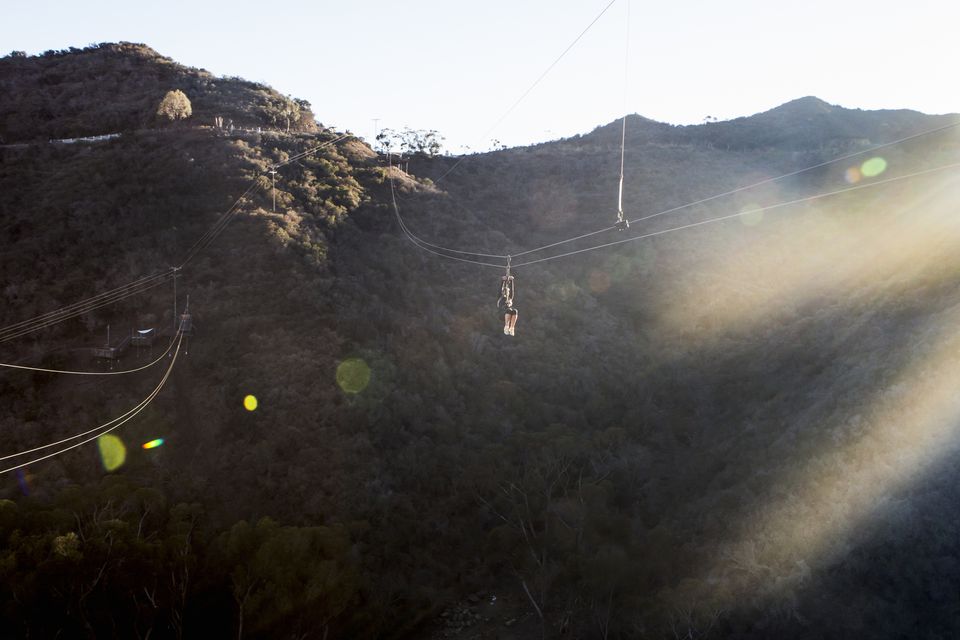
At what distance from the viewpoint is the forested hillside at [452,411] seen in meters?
21.1

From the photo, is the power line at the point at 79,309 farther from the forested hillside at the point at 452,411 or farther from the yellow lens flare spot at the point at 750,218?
the yellow lens flare spot at the point at 750,218

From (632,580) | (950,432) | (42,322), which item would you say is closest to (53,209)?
(42,322)

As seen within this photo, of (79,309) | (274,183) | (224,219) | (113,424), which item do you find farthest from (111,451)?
(274,183)

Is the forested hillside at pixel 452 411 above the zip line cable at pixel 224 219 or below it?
below

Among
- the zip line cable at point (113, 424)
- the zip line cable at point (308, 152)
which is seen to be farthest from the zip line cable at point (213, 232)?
the zip line cable at point (113, 424)

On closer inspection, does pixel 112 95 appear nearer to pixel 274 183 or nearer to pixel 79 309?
pixel 274 183

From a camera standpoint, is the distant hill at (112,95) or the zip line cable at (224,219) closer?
the zip line cable at (224,219)

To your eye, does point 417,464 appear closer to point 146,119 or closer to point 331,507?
point 331,507

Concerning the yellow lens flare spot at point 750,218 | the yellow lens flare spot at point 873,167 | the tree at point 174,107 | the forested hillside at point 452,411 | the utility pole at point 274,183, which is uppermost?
the tree at point 174,107

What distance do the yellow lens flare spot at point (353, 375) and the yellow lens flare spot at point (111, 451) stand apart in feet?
31.1

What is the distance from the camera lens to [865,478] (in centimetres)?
2323

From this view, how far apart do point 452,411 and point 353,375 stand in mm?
5225

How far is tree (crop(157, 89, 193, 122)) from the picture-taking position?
52094 millimetres

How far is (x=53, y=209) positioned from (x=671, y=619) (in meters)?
38.5
